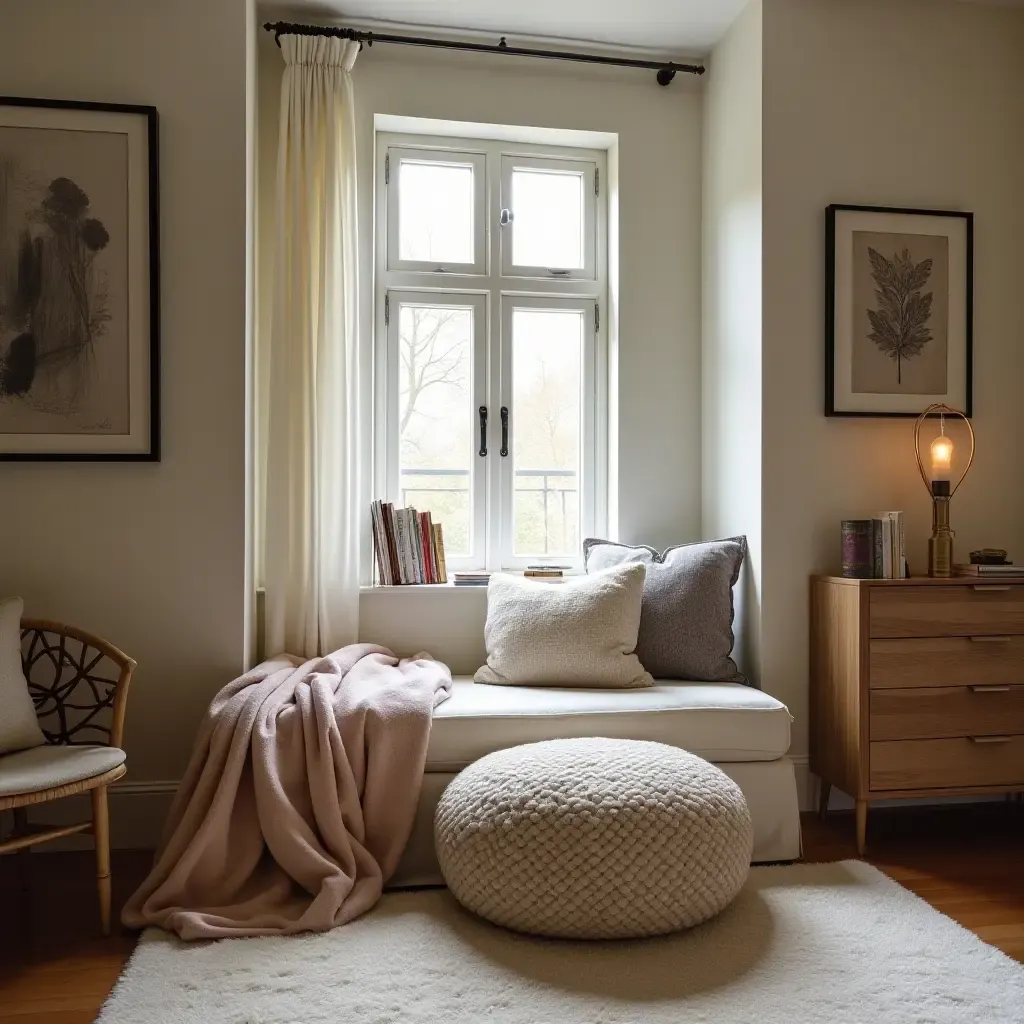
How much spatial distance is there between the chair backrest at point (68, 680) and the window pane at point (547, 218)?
6.93 ft

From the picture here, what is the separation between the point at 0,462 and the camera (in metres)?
A: 2.65

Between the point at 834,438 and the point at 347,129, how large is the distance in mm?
2022

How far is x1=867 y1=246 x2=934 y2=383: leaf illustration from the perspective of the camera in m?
3.07

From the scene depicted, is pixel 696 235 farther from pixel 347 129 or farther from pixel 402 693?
pixel 402 693

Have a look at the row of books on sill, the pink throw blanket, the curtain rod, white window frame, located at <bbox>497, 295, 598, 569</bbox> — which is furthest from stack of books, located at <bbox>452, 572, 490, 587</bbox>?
the curtain rod

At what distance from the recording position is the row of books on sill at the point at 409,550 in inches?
126

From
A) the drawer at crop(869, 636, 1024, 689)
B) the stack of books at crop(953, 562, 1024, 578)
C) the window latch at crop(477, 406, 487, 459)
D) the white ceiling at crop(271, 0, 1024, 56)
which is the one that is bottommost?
the drawer at crop(869, 636, 1024, 689)

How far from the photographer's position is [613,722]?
257 cm

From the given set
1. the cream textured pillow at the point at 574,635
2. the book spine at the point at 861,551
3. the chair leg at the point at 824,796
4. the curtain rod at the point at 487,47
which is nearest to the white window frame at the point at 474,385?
the cream textured pillow at the point at 574,635

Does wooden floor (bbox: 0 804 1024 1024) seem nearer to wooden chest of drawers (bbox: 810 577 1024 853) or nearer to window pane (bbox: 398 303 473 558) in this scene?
wooden chest of drawers (bbox: 810 577 1024 853)

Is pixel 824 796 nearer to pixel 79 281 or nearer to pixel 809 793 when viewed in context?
pixel 809 793

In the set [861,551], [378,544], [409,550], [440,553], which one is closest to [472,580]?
[440,553]

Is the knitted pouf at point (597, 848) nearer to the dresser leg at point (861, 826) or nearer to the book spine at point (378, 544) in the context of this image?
the dresser leg at point (861, 826)

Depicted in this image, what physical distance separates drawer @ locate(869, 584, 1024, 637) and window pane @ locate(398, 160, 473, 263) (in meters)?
2.01
